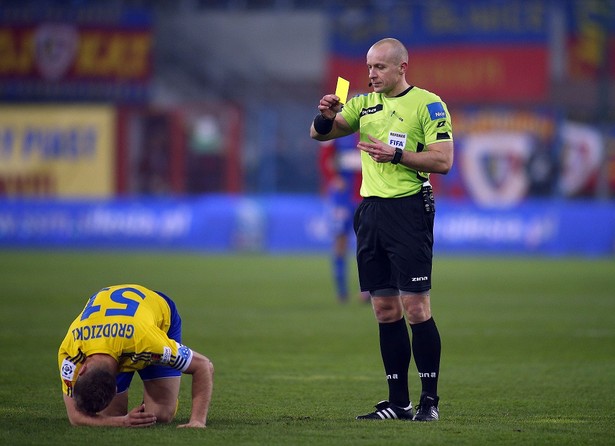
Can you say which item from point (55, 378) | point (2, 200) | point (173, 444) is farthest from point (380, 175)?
point (2, 200)

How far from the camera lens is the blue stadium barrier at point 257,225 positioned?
25.1 m

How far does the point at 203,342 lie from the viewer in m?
11.6

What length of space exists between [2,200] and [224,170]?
5.42 meters

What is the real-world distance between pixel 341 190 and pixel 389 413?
852 cm

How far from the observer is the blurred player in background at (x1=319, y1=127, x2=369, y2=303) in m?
15.6

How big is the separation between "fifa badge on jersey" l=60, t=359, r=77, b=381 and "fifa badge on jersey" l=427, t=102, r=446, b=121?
99.6 inches

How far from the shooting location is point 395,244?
7324 millimetres

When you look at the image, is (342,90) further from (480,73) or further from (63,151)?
(63,151)

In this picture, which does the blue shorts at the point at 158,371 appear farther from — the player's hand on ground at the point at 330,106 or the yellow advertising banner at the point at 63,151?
the yellow advertising banner at the point at 63,151

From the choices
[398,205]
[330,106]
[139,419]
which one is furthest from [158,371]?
[330,106]

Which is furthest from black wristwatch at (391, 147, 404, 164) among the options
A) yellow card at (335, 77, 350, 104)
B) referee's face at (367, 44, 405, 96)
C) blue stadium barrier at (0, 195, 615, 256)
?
blue stadium barrier at (0, 195, 615, 256)

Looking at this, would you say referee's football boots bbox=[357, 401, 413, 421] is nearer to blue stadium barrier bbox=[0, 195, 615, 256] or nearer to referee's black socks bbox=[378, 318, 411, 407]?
referee's black socks bbox=[378, 318, 411, 407]

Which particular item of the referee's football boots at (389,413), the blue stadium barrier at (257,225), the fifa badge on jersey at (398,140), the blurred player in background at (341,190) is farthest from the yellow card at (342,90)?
the blue stadium barrier at (257,225)

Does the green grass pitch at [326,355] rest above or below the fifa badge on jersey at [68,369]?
below
